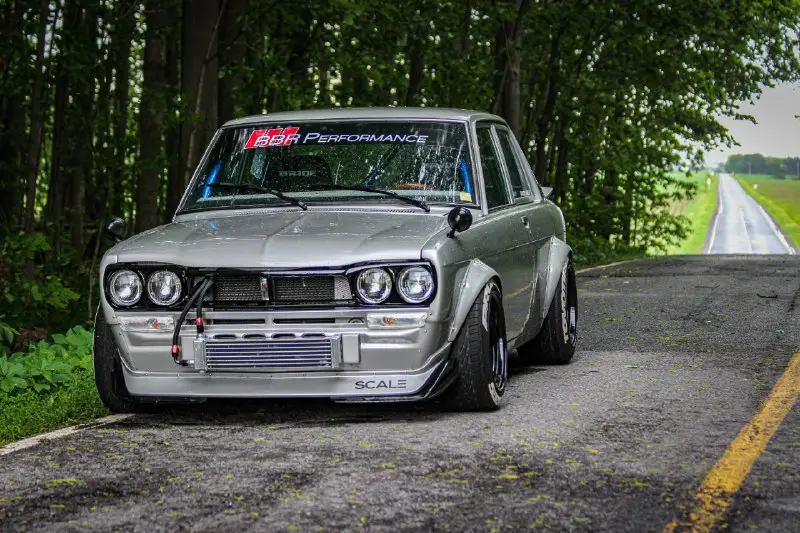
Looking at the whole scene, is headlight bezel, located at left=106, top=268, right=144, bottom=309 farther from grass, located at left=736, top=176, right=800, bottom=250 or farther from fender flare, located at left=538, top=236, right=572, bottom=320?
grass, located at left=736, top=176, right=800, bottom=250

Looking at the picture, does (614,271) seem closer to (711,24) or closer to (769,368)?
(711,24)

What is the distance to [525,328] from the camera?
8.45 meters

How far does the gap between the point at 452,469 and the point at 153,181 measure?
13129 mm

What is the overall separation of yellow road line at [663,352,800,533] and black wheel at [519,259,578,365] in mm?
1608

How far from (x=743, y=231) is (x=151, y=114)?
A: 86.5 meters

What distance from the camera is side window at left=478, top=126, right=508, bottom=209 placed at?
26.3 ft

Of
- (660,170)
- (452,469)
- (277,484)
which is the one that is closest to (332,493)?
(277,484)

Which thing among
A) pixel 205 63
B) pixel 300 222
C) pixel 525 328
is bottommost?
pixel 525 328

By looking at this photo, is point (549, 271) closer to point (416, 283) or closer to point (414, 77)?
point (416, 283)

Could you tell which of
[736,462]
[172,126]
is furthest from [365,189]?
[172,126]

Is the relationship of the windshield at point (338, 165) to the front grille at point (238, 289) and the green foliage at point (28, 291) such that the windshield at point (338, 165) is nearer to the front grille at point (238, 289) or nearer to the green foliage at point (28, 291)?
the front grille at point (238, 289)

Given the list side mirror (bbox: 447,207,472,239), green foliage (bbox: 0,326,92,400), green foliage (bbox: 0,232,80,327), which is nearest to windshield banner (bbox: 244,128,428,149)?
side mirror (bbox: 447,207,472,239)

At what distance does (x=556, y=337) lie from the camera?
9102mm

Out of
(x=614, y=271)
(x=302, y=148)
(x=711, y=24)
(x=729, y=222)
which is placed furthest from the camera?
(x=729, y=222)
